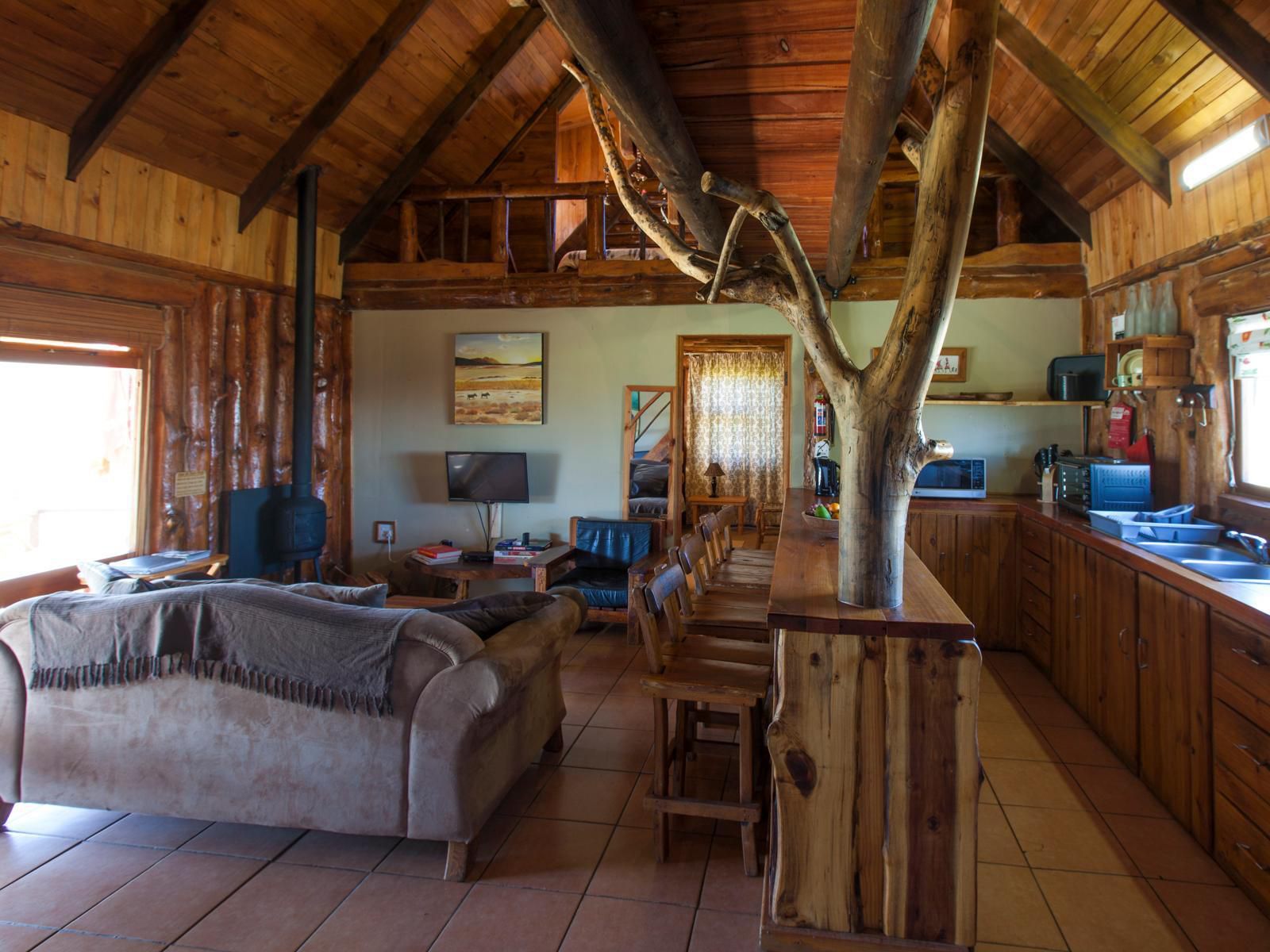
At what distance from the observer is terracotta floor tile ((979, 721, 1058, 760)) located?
11.4 feet

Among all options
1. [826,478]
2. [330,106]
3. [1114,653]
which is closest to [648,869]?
[1114,653]

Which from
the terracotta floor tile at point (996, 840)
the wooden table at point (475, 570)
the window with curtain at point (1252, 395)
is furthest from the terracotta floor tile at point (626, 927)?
the wooden table at point (475, 570)

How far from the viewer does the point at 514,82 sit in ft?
20.5

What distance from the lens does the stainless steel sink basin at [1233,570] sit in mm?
2910

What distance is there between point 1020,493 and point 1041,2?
10.2 ft

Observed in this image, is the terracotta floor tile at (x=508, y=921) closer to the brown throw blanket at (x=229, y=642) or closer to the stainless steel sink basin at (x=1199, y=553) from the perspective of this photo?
the brown throw blanket at (x=229, y=642)

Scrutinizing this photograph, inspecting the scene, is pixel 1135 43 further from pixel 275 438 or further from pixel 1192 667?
pixel 275 438

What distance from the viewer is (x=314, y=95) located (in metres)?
4.95

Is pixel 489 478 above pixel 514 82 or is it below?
below

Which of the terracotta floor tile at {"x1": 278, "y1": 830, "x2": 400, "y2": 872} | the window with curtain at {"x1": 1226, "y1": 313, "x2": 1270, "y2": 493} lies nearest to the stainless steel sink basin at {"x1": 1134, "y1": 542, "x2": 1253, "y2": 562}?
the window with curtain at {"x1": 1226, "y1": 313, "x2": 1270, "y2": 493}

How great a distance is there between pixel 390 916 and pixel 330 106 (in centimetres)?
480

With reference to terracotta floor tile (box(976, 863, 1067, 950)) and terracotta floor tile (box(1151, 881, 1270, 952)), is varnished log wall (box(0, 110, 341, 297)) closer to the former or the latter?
terracotta floor tile (box(976, 863, 1067, 950))

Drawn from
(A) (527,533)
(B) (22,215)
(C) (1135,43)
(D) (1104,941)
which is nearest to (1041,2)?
(C) (1135,43)

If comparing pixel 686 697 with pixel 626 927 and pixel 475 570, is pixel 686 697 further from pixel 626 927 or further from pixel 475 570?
pixel 475 570
